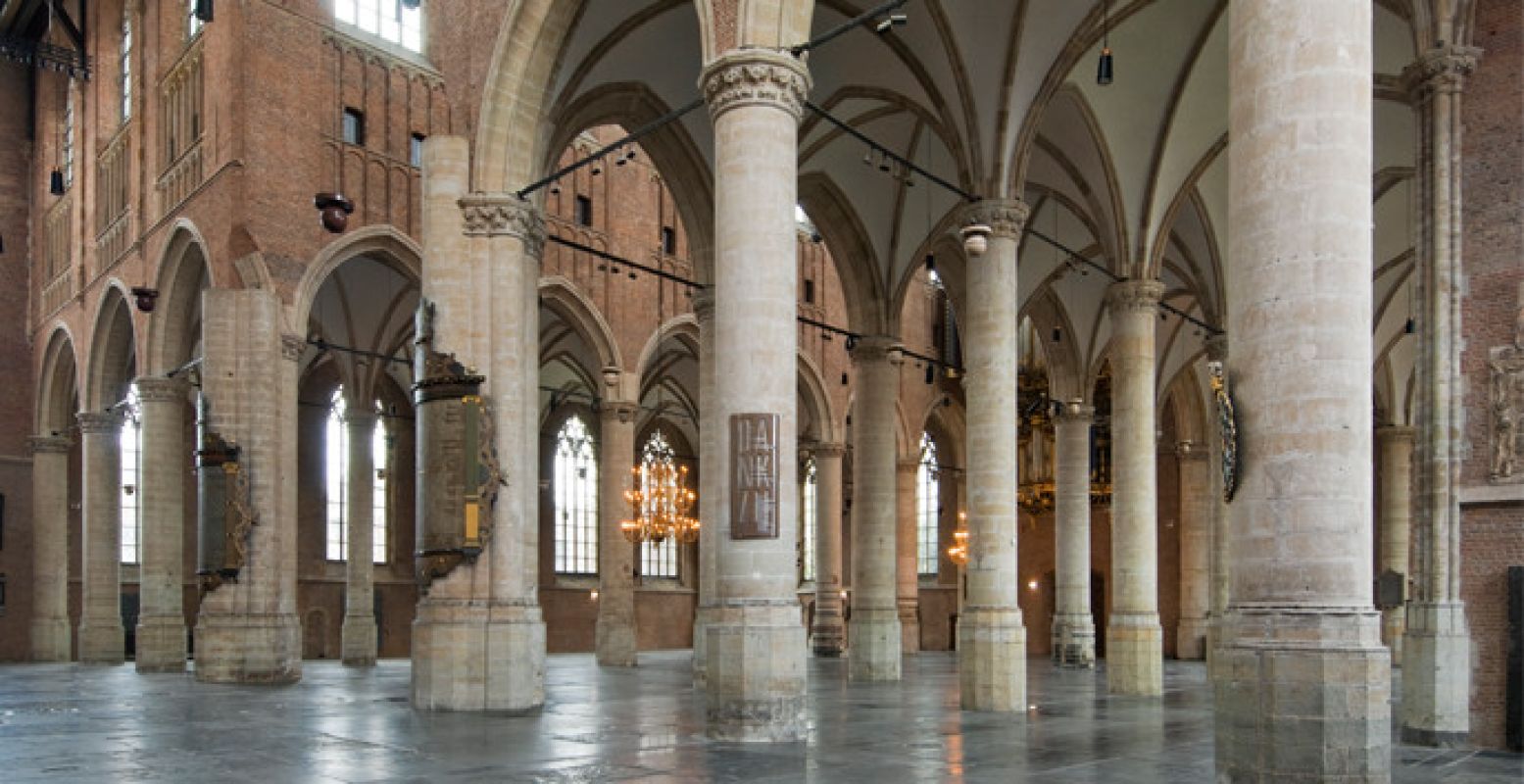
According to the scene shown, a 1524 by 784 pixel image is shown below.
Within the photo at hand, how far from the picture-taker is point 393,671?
92.2 ft

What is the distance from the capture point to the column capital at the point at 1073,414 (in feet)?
92.7

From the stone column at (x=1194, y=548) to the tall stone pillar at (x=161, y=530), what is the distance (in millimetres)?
24745

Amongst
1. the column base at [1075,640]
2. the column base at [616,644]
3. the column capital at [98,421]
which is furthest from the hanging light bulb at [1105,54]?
the column capital at [98,421]

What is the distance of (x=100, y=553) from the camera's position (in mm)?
31031

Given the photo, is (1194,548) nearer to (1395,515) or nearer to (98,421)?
(1395,515)

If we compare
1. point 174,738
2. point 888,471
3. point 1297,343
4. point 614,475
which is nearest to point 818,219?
point 888,471

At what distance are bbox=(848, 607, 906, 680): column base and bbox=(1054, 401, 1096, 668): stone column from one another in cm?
474

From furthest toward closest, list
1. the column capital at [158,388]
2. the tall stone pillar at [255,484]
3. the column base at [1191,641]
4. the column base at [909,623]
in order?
the column base at [909,623] → the column base at [1191,641] → the column capital at [158,388] → the tall stone pillar at [255,484]

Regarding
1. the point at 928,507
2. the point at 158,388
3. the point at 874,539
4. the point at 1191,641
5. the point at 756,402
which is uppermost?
the point at 158,388

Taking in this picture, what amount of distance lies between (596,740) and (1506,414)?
33.2 ft

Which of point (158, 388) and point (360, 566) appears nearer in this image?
point (158, 388)

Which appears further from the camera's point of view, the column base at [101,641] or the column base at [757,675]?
the column base at [101,641]

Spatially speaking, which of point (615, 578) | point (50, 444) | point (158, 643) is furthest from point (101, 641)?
point (615, 578)

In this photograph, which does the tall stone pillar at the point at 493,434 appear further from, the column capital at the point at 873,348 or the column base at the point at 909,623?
the column base at the point at 909,623
